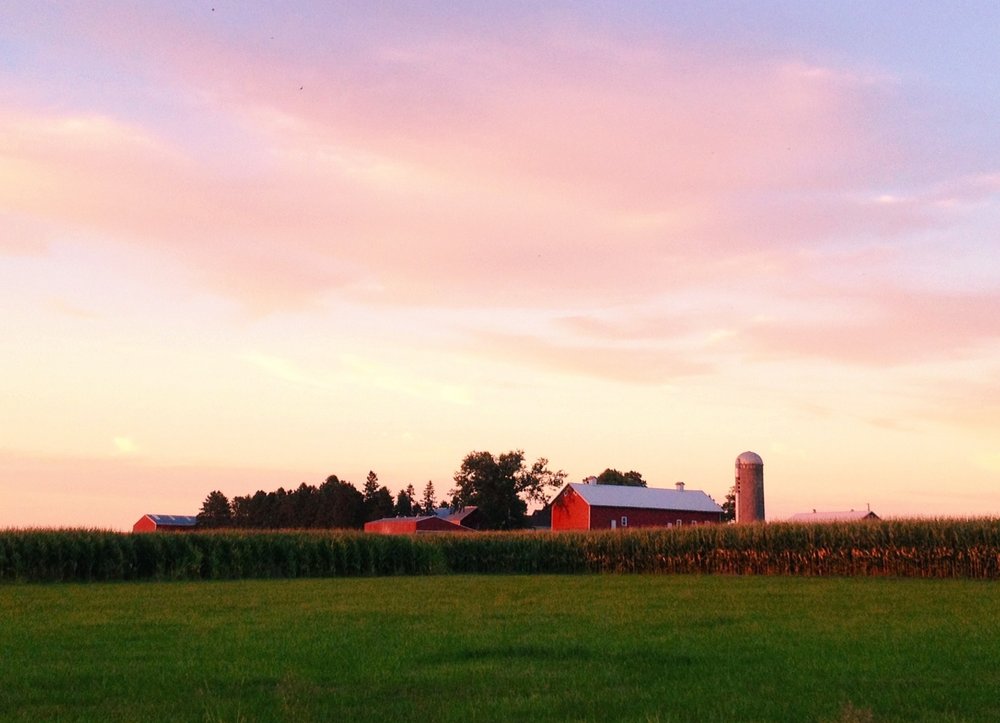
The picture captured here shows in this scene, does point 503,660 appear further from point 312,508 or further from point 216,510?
point 216,510

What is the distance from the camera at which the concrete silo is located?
6288 centimetres

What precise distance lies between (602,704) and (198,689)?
4.74m

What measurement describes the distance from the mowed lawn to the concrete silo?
36.2 m

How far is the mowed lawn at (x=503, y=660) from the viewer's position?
11273mm

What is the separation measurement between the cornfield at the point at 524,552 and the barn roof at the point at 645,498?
33527mm

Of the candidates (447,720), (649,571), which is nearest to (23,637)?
(447,720)

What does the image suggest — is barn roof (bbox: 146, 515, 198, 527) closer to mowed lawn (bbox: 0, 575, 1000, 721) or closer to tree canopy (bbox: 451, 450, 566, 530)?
tree canopy (bbox: 451, 450, 566, 530)

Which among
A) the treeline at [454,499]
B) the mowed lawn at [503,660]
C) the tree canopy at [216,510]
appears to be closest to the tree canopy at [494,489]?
the treeline at [454,499]

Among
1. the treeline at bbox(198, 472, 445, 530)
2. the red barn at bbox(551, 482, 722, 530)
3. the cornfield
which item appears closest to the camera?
the cornfield

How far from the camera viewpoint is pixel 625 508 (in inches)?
3482

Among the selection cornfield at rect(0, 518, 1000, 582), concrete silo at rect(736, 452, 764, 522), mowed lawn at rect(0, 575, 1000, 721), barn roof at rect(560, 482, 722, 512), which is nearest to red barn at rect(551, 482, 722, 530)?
barn roof at rect(560, 482, 722, 512)

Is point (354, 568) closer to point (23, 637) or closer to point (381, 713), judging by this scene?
point (23, 637)

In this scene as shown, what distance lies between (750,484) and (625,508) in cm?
2633

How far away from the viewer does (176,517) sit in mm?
166500
